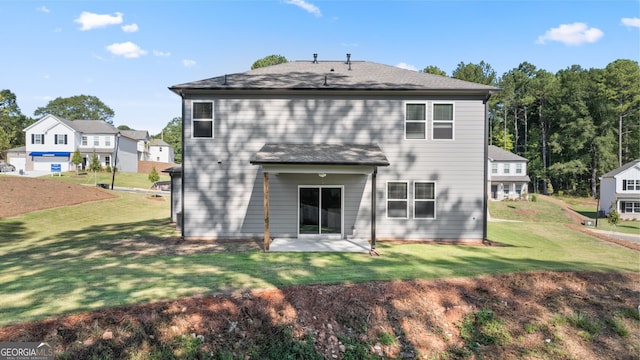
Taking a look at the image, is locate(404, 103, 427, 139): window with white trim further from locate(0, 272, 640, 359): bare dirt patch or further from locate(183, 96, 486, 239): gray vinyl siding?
locate(0, 272, 640, 359): bare dirt patch

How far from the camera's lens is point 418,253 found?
9.92 m

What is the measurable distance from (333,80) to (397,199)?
17.9ft

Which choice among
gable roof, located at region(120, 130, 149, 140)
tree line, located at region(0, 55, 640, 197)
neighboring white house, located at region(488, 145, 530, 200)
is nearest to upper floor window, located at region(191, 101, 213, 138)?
tree line, located at region(0, 55, 640, 197)

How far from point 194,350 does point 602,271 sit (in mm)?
9143

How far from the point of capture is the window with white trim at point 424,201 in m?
12.1

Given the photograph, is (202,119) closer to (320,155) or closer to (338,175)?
(320,155)

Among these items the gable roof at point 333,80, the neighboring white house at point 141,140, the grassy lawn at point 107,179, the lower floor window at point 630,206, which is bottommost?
the lower floor window at point 630,206

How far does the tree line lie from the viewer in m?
46.0

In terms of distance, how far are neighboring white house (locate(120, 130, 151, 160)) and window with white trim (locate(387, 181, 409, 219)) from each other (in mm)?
47206

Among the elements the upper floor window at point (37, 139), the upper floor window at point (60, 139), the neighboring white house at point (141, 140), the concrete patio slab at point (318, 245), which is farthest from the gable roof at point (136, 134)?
the concrete patio slab at point (318, 245)

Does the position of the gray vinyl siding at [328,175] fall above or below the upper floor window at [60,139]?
below

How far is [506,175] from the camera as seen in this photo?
139 feet

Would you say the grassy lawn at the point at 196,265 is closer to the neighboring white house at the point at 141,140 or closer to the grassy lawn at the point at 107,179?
the grassy lawn at the point at 107,179

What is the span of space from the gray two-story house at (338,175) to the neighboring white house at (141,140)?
4290 centimetres
